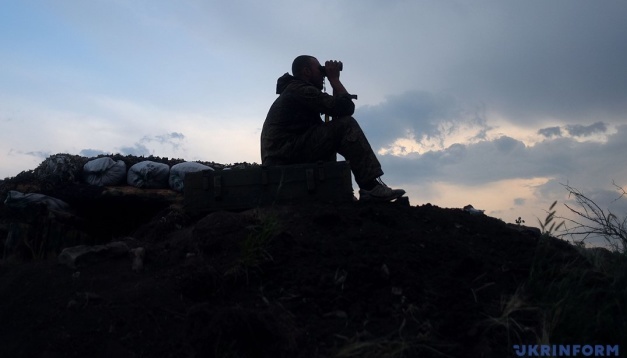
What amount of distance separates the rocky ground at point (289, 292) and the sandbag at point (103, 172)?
10.4 ft

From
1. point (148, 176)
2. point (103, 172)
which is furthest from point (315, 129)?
point (103, 172)

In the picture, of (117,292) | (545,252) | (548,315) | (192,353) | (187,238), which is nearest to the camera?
(192,353)

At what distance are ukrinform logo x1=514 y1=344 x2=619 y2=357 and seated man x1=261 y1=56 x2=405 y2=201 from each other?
8.16 ft

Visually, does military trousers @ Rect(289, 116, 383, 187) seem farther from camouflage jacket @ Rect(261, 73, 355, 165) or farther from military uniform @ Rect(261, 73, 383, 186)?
camouflage jacket @ Rect(261, 73, 355, 165)

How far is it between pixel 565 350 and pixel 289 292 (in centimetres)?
154

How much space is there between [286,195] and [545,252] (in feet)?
7.70

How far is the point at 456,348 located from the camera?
336cm

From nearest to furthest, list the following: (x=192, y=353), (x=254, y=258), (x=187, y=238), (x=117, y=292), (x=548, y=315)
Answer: (x=192, y=353)
(x=548, y=315)
(x=117, y=292)
(x=254, y=258)
(x=187, y=238)

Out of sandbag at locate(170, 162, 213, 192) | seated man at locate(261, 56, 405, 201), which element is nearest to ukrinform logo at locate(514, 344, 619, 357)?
seated man at locate(261, 56, 405, 201)

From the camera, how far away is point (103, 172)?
818 centimetres

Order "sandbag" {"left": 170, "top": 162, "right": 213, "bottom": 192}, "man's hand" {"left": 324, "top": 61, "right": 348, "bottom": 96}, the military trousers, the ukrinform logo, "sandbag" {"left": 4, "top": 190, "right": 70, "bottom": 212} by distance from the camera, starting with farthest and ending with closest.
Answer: "sandbag" {"left": 170, "top": 162, "right": 213, "bottom": 192} < "sandbag" {"left": 4, "top": 190, "right": 70, "bottom": 212} < "man's hand" {"left": 324, "top": 61, "right": 348, "bottom": 96} < the military trousers < the ukrinform logo

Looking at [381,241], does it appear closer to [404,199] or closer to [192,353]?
[404,199]

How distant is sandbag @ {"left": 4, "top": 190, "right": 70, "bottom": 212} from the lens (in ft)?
21.7

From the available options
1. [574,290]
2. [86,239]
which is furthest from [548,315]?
[86,239]
